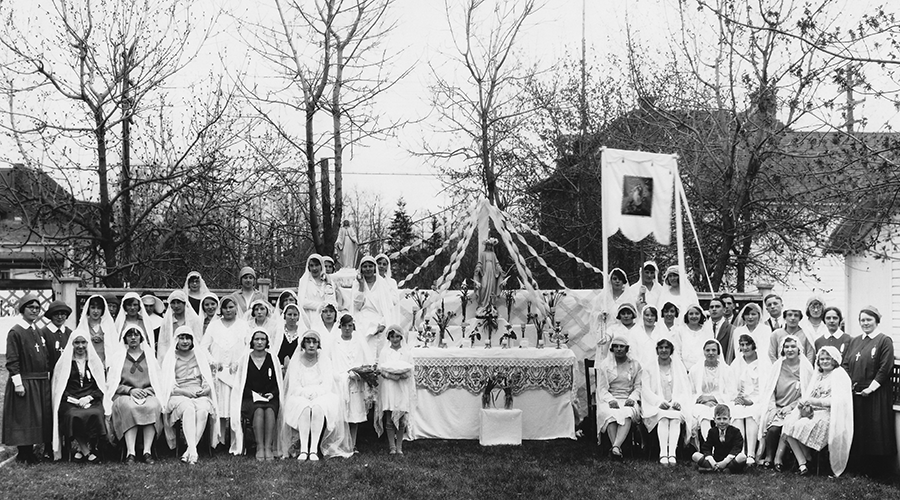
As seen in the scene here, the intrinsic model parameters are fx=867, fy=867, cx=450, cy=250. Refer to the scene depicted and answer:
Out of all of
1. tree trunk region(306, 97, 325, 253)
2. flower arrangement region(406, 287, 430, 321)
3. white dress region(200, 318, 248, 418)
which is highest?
tree trunk region(306, 97, 325, 253)

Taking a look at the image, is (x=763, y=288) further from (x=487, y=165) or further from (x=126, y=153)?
(x=126, y=153)

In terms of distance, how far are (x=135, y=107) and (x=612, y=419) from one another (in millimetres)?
9589

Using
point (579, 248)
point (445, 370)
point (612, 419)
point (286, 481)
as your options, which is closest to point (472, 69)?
point (579, 248)


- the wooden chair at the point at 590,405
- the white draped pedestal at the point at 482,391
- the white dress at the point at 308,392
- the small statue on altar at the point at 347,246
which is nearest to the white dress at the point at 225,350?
the white dress at the point at 308,392

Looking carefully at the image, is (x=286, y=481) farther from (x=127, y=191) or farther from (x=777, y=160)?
(x=777, y=160)

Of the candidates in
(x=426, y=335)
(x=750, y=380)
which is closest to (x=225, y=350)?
(x=426, y=335)

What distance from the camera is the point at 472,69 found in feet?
68.1

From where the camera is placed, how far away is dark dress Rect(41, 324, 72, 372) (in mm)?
8836

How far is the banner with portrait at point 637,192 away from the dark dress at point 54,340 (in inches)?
237

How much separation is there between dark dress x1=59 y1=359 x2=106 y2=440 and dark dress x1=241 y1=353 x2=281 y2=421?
140 cm

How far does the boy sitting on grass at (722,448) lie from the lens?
8.20 metres

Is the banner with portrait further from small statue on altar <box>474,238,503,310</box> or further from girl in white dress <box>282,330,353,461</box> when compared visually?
girl in white dress <box>282,330,353,461</box>

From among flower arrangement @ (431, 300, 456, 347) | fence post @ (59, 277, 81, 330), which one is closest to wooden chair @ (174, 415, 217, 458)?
fence post @ (59, 277, 81, 330)

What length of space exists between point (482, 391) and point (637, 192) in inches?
117
